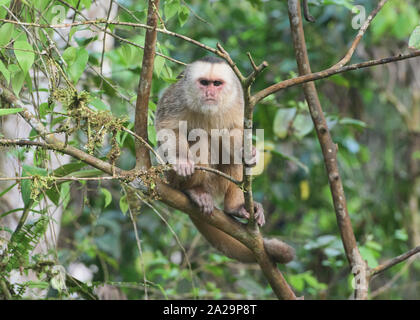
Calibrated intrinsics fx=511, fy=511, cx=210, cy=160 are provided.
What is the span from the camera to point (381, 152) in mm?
6363

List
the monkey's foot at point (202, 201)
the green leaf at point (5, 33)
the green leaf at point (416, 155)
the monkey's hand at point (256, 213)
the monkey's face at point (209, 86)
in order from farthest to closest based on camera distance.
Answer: the green leaf at point (416, 155) < the monkey's face at point (209, 86) < the monkey's hand at point (256, 213) < the monkey's foot at point (202, 201) < the green leaf at point (5, 33)

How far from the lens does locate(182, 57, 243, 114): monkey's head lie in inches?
136

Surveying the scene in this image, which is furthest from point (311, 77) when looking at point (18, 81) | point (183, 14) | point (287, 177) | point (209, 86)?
point (287, 177)

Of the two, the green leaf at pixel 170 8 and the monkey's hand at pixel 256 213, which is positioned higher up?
the green leaf at pixel 170 8

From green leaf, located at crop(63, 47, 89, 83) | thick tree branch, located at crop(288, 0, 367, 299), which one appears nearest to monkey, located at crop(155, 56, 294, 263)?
thick tree branch, located at crop(288, 0, 367, 299)

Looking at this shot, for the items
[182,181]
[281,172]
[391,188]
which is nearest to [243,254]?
[182,181]

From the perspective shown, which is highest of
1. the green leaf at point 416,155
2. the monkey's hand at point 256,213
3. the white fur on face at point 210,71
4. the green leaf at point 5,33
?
the white fur on face at point 210,71

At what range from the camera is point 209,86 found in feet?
11.4

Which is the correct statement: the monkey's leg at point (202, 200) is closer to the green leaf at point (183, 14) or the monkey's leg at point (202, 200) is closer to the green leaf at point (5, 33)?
the green leaf at point (183, 14)

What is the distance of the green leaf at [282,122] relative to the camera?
13.0 feet

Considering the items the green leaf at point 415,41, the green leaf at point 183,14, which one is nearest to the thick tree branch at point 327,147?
the green leaf at point 183,14

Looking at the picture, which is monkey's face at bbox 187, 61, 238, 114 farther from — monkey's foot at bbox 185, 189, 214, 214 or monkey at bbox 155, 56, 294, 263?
monkey's foot at bbox 185, 189, 214, 214

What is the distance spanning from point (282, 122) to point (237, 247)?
1.18 meters

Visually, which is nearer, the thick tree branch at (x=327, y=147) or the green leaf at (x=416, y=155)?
the thick tree branch at (x=327, y=147)
